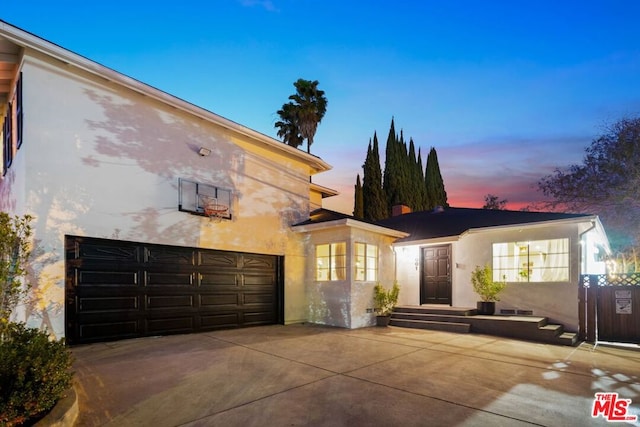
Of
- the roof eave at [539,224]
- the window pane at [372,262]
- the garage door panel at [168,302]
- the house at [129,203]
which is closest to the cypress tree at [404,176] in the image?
the roof eave at [539,224]

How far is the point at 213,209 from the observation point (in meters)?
8.87

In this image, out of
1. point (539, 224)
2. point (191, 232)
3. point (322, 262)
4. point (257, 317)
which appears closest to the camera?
point (191, 232)

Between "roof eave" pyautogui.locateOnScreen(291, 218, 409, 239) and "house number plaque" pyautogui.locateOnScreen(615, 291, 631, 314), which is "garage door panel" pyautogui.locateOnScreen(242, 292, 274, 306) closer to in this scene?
"roof eave" pyautogui.locateOnScreen(291, 218, 409, 239)

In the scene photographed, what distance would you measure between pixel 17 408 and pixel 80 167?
5.36m

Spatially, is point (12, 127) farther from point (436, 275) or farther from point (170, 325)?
point (436, 275)

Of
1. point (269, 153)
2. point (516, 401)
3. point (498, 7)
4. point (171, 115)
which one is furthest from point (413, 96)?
point (516, 401)

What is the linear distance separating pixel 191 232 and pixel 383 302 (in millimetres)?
6031

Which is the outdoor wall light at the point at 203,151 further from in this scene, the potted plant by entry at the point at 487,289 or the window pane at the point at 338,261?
the potted plant by entry at the point at 487,289

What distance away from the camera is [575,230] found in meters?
8.83

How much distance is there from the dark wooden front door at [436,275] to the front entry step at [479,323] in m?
0.61

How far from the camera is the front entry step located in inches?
314

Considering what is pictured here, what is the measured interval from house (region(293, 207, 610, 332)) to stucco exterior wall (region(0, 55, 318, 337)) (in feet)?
8.08

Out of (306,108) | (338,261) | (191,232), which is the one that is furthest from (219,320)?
(306,108)

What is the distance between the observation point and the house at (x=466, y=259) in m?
8.95
